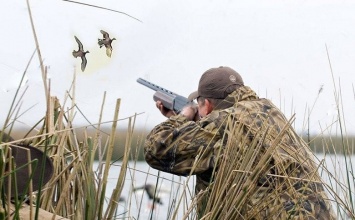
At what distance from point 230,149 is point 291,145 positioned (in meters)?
0.72

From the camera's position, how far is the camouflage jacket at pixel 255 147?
8.95 ft

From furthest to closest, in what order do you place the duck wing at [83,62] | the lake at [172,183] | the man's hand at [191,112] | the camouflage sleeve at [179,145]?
1. the man's hand at [191,112]
2. the camouflage sleeve at [179,145]
3. the lake at [172,183]
4. the duck wing at [83,62]

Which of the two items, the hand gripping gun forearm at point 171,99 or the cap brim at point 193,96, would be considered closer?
the cap brim at point 193,96

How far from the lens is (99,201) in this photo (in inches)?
81.0

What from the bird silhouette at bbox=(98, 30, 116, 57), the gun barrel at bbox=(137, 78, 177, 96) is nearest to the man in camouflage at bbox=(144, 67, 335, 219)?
the gun barrel at bbox=(137, 78, 177, 96)

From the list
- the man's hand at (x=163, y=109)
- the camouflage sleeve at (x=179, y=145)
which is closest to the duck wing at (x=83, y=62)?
the camouflage sleeve at (x=179, y=145)

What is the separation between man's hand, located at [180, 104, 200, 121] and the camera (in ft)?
12.3

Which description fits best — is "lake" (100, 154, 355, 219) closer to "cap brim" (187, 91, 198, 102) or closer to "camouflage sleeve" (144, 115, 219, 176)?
"camouflage sleeve" (144, 115, 219, 176)

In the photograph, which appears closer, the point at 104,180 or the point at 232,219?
the point at 104,180

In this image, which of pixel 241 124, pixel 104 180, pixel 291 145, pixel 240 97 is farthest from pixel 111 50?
pixel 240 97

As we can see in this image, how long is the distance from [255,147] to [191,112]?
3.62 ft

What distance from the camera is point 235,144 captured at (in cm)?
252

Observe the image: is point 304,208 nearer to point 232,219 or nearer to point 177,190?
point 177,190

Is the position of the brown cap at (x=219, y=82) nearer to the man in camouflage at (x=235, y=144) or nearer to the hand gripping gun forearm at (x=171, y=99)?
the man in camouflage at (x=235, y=144)
